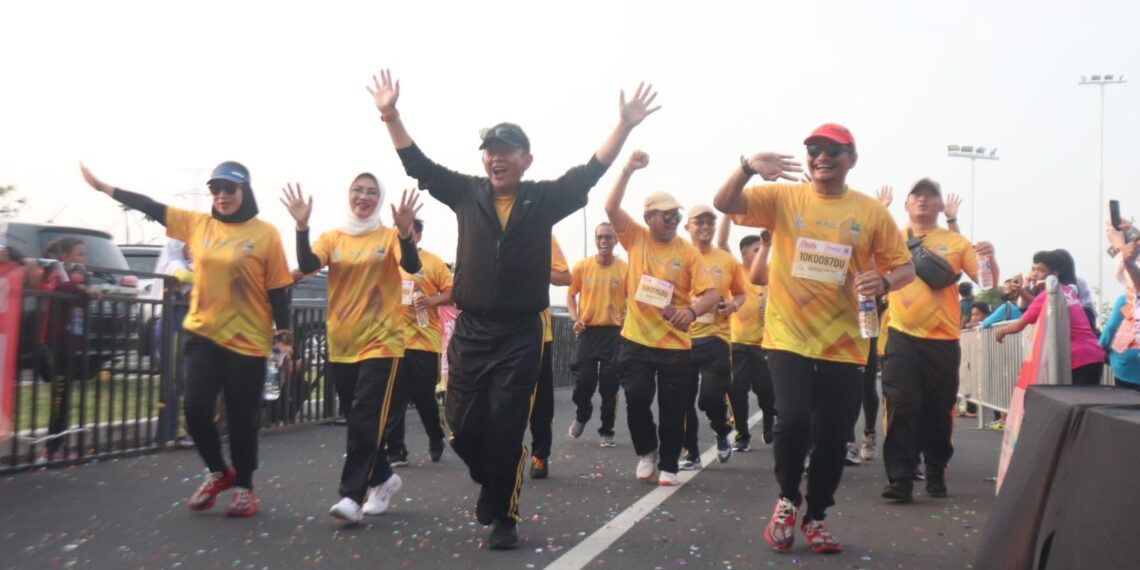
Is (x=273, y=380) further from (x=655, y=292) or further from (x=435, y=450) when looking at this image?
→ (x=655, y=292)

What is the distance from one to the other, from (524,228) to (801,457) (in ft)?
5.82

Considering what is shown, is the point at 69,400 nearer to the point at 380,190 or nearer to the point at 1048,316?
the point at 380,190

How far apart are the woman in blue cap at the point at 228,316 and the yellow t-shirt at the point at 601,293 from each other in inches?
171

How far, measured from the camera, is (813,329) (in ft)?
19.2

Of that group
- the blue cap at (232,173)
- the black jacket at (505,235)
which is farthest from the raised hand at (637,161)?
the blue cap at (232,173)

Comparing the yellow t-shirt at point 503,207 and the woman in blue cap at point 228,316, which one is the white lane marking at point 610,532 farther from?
the woman in blue cap at point 228,316

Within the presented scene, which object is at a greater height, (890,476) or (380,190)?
(380,190)

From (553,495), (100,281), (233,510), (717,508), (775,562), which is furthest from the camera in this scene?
(100,281)

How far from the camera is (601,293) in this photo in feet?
35.7

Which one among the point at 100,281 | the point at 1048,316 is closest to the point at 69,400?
the point at 100,281

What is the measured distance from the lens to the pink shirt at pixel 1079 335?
8.79 meters

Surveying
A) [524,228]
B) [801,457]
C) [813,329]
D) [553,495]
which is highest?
[524,228]

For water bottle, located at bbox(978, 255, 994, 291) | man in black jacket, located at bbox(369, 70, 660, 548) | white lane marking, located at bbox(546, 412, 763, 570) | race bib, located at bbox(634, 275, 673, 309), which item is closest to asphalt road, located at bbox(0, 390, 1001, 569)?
white lane marking, located at bbox(546, 412, 763, 570)

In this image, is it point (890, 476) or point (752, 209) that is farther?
point (890, 476)
